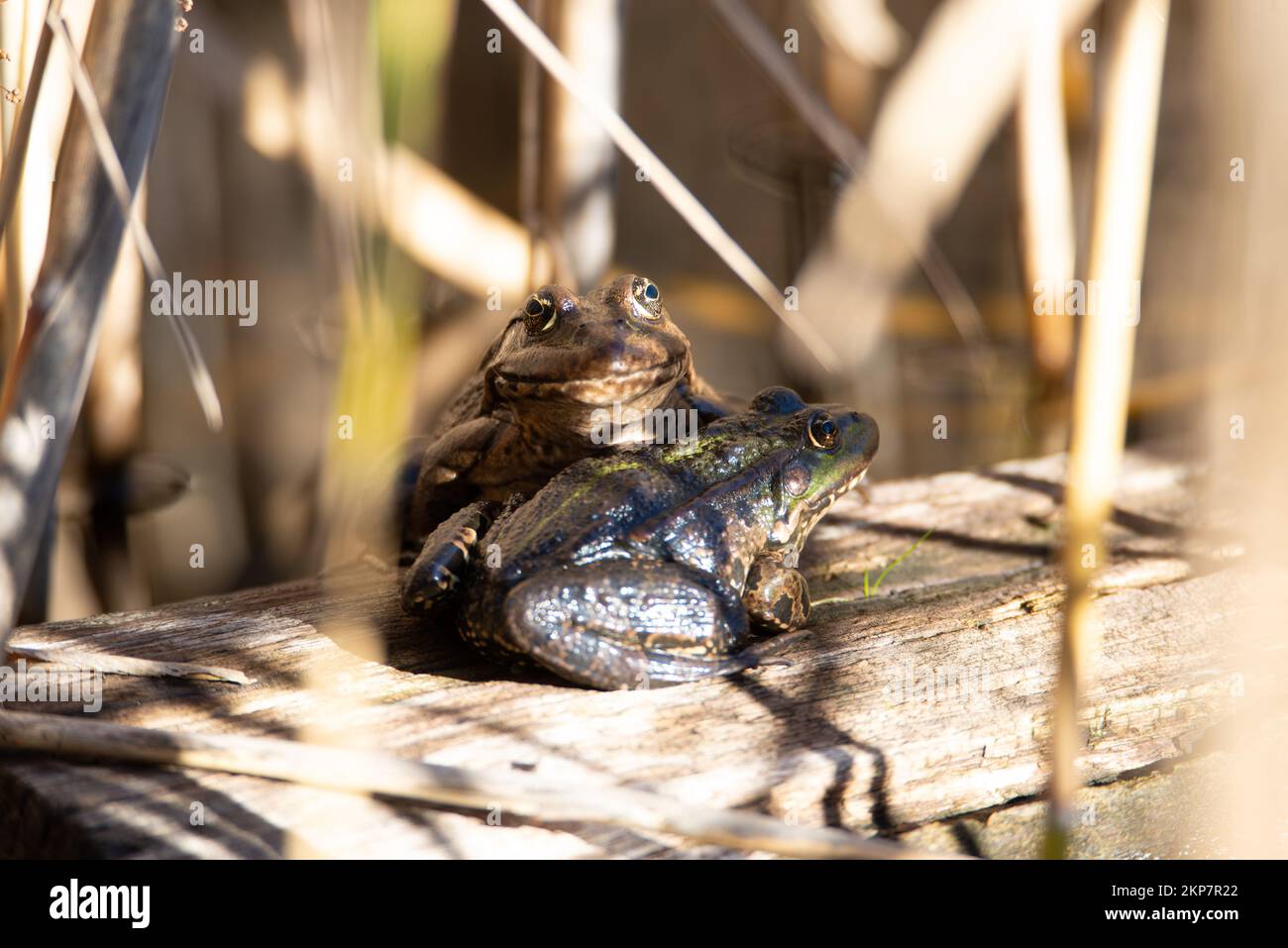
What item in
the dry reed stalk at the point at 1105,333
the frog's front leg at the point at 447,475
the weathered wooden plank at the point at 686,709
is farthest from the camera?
the frog's front leg at the point at 447,475

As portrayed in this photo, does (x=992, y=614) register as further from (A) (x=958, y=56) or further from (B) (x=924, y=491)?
(A) (x=958, y=56)

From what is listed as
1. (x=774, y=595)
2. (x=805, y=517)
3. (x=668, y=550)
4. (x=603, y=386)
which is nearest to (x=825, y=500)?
(x=805, y=517)

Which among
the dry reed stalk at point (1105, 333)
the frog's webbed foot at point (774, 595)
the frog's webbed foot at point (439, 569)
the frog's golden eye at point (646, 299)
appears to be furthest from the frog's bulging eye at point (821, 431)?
the dry reed stalk at point (1105, 333)

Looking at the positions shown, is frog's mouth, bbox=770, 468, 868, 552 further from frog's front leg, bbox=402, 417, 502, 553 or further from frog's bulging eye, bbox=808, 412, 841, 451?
frog's front leg, bbox=402, 417, 502, 553

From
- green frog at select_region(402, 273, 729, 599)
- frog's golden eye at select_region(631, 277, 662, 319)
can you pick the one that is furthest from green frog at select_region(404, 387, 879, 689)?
frog's golden eye at select_region(631, 277, 662, 319)

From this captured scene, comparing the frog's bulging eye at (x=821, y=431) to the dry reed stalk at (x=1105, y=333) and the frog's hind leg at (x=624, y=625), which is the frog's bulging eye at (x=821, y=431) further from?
the dry reed stalk at (x=1105, y=333)

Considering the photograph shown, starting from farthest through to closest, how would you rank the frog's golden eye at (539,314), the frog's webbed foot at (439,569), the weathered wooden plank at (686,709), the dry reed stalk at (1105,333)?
1. the frog's golden eye at (539,314)
2. the frog's webbed foot at (439,569)
3. the weathered wooden plank at (686,709)
4. the dry reed stalk at (1105,333)
